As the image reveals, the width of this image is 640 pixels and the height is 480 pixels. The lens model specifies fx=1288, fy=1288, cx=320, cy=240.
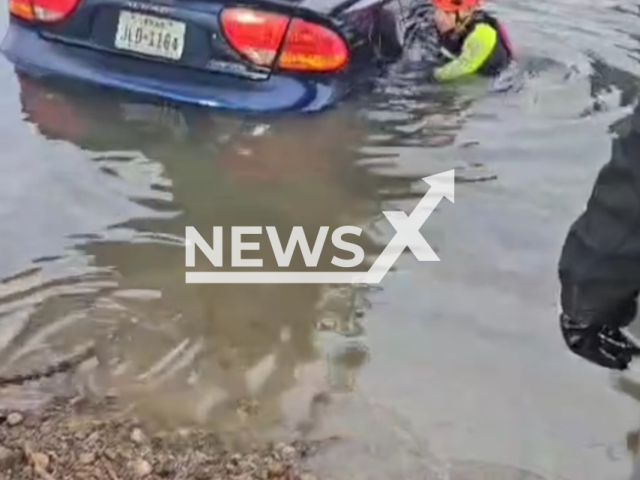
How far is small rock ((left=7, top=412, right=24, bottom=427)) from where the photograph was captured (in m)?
3.90

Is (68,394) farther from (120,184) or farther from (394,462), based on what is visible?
(120,184)

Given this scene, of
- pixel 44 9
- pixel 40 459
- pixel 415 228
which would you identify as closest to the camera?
pixel 40 459

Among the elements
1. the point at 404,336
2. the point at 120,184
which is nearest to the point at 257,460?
the point at 404,336

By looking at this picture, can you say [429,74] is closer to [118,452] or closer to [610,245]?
[118,452]

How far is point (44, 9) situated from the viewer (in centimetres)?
608

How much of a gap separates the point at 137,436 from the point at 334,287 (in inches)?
51.7

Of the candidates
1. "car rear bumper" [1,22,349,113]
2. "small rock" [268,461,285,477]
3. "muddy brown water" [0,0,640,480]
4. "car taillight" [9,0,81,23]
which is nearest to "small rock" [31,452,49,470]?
"muddy brown water" [0,0,640,480]

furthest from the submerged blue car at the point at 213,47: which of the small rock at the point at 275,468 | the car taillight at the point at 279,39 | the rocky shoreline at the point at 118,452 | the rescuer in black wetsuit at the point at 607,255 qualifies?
the rescuer in black wetsuit at the point at 607,255

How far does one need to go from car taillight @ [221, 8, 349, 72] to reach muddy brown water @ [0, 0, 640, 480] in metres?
0.33

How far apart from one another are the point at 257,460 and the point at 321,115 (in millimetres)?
2605

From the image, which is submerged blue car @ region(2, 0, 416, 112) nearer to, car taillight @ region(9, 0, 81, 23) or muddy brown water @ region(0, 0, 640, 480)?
car taillight @ region(9, 0, 81, 23)

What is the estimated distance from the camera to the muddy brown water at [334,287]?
4.09m

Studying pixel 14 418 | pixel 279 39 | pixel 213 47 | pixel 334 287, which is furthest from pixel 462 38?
pixel 14 418

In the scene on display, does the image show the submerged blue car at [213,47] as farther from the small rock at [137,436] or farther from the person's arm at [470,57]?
the small rock at [137,436]
